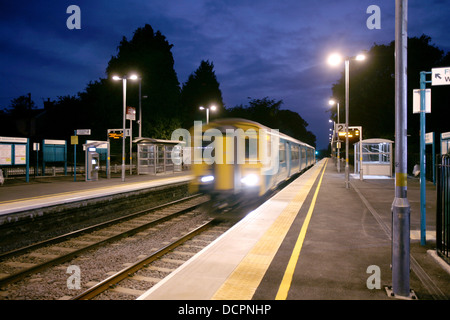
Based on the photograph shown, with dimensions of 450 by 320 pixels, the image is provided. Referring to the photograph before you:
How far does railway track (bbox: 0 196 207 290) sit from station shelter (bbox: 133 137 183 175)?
12.5 m

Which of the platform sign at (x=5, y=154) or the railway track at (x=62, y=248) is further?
the platform sign at (x=5, y=154)

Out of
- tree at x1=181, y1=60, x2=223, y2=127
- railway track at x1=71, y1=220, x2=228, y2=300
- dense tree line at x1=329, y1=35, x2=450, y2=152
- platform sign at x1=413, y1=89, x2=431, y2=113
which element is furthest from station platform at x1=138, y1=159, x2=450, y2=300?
tree at x1=181, y1=60, x2=223, y2=127

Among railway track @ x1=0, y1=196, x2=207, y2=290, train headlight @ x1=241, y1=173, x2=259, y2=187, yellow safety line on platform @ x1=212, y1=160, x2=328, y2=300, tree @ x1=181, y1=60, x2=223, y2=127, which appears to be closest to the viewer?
yellow safety line on platform @ x1=212, y1=160, x2=328, y2=300

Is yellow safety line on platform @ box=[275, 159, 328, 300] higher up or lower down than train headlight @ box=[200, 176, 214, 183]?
lower down

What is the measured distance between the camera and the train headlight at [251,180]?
35.7 feet

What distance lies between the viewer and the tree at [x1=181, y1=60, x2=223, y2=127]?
69.0 metres

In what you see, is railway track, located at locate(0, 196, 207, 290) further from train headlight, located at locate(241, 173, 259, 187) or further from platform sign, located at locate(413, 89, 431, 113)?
platform sign, located at locate(413, 89, 431, 113)

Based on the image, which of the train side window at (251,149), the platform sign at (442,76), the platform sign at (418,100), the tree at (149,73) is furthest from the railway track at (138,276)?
the tree at (149,73)

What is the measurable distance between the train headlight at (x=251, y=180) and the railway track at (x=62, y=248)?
2565 millimetres

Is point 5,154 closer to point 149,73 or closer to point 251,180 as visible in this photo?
point 251,180

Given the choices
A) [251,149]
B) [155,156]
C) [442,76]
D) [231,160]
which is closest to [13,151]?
[155,156]

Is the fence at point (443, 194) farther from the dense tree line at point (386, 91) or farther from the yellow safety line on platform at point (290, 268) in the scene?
the dense tree line at point (386, 91)

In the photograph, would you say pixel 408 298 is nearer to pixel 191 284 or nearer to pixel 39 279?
pixel 191 284

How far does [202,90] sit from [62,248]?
213 feet
